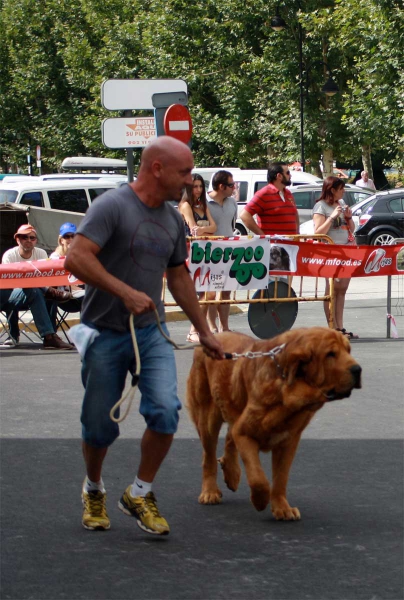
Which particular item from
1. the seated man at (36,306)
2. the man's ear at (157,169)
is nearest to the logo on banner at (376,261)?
the seated man at (36,306)

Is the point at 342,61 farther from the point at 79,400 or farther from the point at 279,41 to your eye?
the point at 79,400

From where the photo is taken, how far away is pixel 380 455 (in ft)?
22.0

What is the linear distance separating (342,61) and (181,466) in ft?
119

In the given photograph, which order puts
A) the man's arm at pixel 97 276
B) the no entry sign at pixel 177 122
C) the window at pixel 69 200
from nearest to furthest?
the man's arm at pixel 97 276
the no entry sign at pixel 177 122
the window at pixel 69 200

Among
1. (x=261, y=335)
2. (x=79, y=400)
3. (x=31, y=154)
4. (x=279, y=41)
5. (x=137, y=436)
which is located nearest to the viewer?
(x=137, y=436)

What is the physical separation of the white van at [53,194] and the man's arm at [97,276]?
2040 cm

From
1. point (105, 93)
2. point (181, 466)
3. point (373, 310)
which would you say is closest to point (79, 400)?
point (181, 466)

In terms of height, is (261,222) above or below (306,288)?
above

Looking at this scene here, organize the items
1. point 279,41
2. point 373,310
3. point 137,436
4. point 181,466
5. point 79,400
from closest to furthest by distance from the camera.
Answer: point 181,466
point 137,436
point 79,400
point 373,310
point 279,41

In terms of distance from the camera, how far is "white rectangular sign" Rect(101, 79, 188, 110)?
41.5ft

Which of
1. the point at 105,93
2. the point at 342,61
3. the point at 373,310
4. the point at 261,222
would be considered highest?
the point at 342,61

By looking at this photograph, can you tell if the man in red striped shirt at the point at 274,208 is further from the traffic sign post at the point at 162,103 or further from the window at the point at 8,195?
the window at the point at 8,195

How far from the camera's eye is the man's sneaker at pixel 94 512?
16.6ft

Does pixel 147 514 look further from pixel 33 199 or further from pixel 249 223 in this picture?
pixel 33 199
